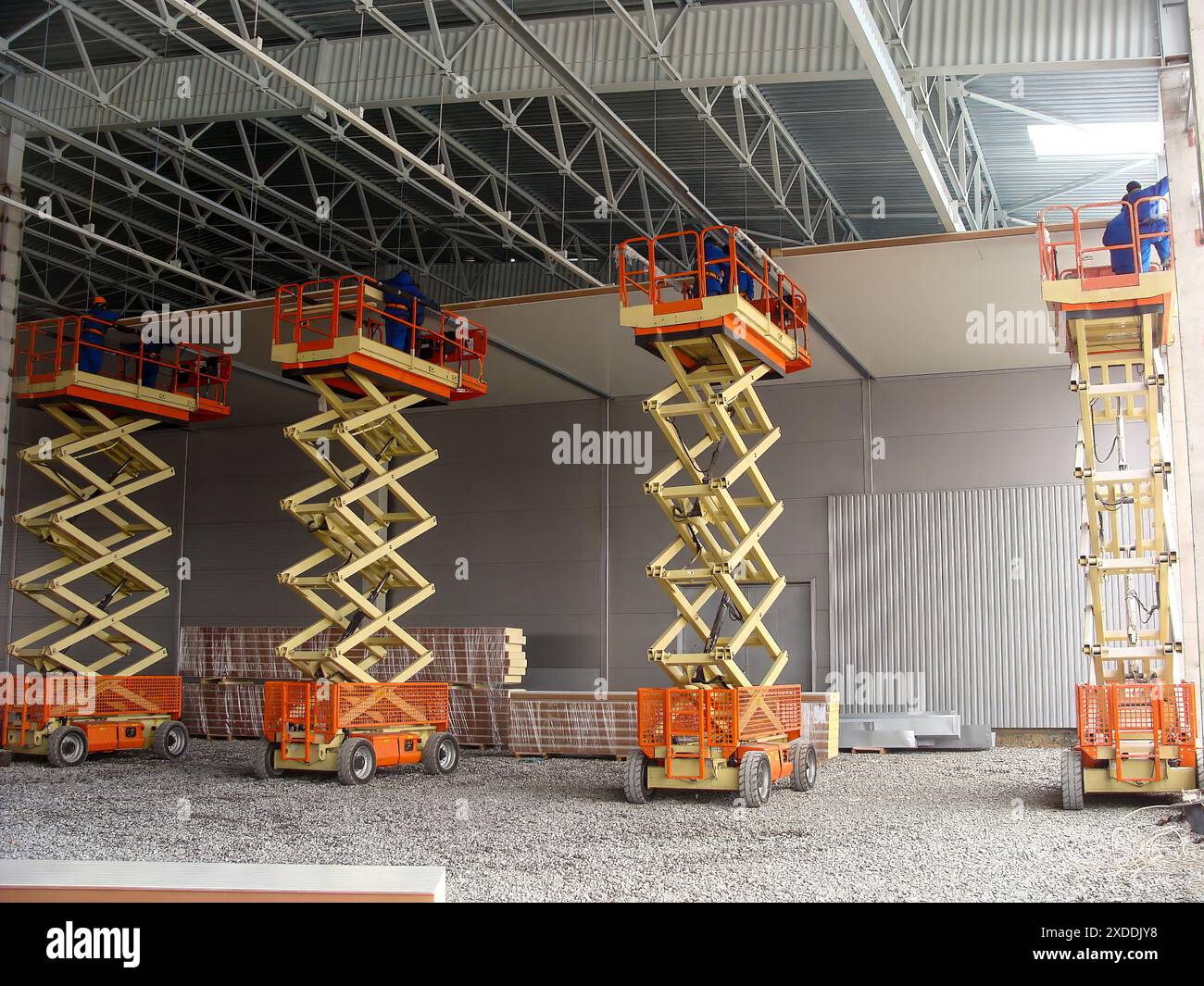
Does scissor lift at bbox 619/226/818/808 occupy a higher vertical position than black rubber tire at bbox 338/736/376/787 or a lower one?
higher

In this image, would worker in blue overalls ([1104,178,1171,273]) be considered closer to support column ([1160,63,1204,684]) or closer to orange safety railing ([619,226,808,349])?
support column ([1160,63,1204,684])

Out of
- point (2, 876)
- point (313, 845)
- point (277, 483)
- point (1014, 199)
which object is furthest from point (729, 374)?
point (277, 483)

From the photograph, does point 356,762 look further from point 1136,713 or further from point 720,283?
point 1136,713

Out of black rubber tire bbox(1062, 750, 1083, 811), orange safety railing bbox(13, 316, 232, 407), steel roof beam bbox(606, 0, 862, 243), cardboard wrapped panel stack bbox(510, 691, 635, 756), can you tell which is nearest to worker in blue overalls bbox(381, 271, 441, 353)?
orange safety railing bbox(13, 316, 232, 407)

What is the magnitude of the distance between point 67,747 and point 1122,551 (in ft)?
52.9

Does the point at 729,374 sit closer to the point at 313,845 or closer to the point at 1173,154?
the point at 1173,154

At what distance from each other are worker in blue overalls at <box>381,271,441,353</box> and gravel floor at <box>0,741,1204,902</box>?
6.87 m

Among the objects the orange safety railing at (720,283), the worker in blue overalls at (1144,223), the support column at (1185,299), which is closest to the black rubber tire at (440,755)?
the orange safety railing at (720,283)

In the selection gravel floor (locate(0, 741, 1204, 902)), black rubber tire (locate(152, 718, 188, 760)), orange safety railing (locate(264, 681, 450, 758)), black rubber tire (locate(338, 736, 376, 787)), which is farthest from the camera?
black rubber tire (locate(152, 718, 188, 760))

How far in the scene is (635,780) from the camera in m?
13.5

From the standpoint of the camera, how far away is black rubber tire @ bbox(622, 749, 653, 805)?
13492mm

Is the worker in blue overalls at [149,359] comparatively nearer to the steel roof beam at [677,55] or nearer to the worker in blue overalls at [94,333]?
the worker in blue overalls at [94,333]

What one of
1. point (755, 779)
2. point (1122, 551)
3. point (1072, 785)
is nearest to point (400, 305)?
point (755, 779)

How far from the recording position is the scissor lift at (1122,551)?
12133 mm
